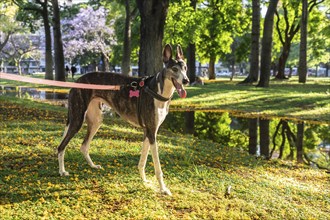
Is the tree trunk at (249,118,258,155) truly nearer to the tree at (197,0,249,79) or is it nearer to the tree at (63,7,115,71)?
the tree at (197,0,249,79)

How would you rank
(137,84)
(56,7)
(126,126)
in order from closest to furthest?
(137,84)
(126,126)
(56,7)

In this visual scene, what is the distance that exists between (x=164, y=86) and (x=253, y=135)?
28.1 ft

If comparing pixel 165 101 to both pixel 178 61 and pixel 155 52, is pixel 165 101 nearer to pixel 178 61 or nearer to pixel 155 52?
pixel 178 61

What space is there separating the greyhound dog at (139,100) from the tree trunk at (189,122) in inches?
305

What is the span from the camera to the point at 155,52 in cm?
1762

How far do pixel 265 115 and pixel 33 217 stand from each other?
45.4 ft

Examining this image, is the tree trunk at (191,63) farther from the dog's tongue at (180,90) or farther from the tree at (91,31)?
the dog's tongue at (180,90)

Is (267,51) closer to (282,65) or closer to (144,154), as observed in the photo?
(282,65)

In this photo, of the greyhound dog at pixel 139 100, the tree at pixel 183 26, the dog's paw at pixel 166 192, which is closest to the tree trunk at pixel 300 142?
the dog's paw at pixel 166 192

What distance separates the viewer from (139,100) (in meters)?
6.18

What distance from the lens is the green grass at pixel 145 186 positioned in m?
5.71

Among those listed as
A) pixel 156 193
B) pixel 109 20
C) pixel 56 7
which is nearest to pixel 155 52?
pixel 156 193

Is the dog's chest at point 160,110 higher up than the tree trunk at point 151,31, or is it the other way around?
the tree trunk at point 151,31

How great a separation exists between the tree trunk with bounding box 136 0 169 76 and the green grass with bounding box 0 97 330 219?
24.6 ft
